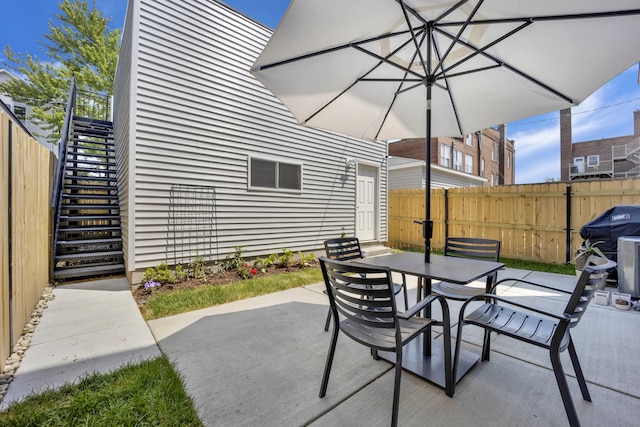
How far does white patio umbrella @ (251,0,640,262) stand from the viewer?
2.00 meters

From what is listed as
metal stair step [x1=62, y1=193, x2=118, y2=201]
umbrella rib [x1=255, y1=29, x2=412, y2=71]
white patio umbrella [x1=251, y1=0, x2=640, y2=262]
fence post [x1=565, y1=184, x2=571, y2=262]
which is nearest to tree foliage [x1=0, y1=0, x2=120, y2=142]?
metal stair step [x1=62, y1=193, x2=118, y2=201]

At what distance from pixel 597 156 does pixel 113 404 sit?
26.1m

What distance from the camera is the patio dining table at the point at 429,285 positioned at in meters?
1.96

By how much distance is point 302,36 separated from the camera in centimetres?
220

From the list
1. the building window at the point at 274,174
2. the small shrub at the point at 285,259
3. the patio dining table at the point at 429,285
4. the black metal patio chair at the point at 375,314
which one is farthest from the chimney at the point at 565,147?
the black metal patio chair at the point at 375,314

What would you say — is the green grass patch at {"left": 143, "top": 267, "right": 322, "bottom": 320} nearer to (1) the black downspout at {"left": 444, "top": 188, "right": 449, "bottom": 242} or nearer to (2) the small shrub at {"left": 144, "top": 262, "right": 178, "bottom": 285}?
(2) the small shrub at {"left": 144, "top": 262, "right": 178, "bottom": 285}

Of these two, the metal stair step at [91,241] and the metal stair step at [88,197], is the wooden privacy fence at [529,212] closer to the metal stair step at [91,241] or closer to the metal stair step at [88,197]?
the metal stair step at [91,241]

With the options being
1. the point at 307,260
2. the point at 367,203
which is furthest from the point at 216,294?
the point at 367,203

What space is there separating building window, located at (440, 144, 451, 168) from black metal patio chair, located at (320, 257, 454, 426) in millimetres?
16211

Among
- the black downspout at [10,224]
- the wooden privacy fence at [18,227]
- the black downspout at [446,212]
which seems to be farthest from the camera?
the black downspout at [446,212]

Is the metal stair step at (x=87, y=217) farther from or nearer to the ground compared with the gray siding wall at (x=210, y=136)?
nearer to the ground

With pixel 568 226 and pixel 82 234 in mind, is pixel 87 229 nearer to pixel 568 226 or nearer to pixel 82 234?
pixel 82 234

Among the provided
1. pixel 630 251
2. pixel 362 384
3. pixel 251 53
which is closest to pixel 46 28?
pixel 251 53

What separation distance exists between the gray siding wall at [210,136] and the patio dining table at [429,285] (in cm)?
354
